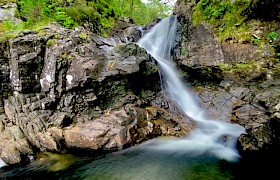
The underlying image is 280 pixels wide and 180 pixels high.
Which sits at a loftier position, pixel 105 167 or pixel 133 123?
pixel 133 123

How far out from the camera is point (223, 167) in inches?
250

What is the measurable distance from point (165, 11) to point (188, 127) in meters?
23.6

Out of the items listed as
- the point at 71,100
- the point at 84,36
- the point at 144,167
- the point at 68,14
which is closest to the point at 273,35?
the point at 144,167

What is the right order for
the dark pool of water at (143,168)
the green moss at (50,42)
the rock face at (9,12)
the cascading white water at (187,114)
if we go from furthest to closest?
the rock face at (9,12) < the green moss at (50,42) < the cascading white water at (187,114) < the dark pool of water at (143,168)

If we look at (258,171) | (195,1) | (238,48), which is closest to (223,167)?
(258,171)

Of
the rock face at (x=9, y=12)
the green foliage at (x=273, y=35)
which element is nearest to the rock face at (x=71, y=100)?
the rock face at (x=9, y=12)

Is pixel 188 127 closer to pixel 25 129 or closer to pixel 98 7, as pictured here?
pixel 25 129

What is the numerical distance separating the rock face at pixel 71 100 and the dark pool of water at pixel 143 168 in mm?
435

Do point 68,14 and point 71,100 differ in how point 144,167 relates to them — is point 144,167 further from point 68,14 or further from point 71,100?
point 68,14

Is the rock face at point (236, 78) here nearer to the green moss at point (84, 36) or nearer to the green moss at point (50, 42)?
the green moss at point (84, 36)

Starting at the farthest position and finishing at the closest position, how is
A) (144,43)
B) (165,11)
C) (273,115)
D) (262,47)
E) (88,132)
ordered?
(165,11)
(144,43)
(262,47)
(88,132)
(273,115)

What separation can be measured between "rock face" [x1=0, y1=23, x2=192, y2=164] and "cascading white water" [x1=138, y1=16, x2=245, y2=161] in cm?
57

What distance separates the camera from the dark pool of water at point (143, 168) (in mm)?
6004

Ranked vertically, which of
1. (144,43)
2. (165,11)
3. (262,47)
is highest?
(165,11)
